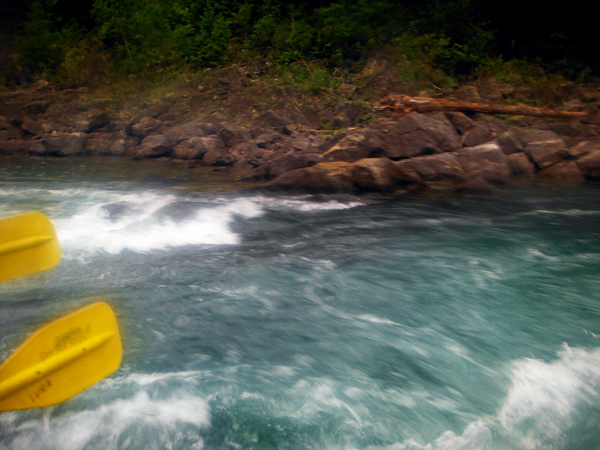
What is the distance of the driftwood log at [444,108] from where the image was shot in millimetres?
10116

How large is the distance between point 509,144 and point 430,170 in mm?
2801

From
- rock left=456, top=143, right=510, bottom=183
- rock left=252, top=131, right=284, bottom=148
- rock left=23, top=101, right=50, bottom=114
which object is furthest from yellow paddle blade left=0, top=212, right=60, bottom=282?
rock left=23, top=101, right=50, bottom=114

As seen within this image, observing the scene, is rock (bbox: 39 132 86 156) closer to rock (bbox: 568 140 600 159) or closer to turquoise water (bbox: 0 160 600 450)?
turquoise water (bbox: 0 160 600 450)

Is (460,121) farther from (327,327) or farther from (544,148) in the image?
(327,327)

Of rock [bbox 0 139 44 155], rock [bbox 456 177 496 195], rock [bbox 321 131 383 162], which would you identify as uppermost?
rock [bbox 321 131 383 162]

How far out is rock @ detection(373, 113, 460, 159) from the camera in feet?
29.8

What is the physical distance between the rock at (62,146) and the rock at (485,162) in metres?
11.5

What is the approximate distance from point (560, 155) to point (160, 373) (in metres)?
9.97

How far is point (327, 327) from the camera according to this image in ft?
12.9

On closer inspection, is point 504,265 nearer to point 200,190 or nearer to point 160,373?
point 160,373

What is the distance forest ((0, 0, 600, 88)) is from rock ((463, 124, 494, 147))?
4812mm

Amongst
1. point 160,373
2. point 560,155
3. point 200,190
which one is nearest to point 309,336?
point 160,373

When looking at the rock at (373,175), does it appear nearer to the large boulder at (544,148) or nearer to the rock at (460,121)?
the rock at (460,121)

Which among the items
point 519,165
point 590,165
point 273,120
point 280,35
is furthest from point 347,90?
point 590,165
